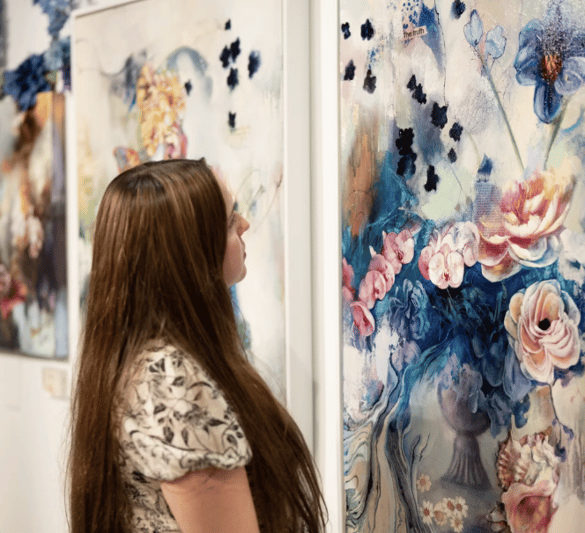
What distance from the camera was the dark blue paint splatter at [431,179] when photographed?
129 cm

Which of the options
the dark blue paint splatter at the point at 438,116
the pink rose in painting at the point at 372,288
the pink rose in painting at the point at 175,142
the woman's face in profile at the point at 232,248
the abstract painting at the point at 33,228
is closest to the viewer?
the woman's face in profile at the point at 232,248

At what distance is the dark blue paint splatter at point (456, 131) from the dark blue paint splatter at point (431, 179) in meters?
0.07

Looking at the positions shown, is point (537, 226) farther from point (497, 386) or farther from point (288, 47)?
point (288, 47)

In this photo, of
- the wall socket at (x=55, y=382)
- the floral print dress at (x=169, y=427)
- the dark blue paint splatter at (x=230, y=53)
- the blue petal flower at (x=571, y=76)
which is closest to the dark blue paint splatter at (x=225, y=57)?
the dark blue paint splatter at (x=230, y=53)

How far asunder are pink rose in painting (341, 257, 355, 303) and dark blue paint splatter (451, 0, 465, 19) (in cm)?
54

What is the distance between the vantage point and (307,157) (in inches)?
59.5

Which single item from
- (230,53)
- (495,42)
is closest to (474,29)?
(495,42)

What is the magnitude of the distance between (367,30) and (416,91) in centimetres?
18

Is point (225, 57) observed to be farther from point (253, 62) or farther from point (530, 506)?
point (530, 506)

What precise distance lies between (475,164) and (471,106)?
110 mm

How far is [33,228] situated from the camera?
2.07m

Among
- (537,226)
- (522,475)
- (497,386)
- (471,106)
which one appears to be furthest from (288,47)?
(522,475)

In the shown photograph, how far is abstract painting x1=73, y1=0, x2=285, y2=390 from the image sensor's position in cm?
150

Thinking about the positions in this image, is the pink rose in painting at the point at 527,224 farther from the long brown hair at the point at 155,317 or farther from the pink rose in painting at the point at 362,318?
the long brown hair at the point at 155,317
